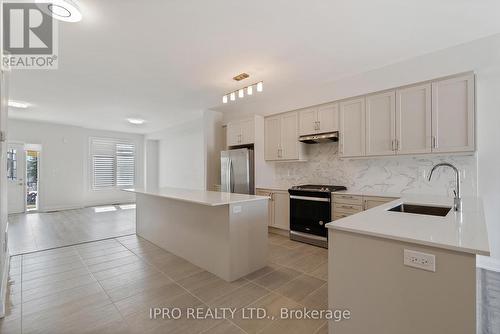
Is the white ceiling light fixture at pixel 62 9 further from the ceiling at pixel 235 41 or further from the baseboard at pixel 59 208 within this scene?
the baseboard at pixel 59 208

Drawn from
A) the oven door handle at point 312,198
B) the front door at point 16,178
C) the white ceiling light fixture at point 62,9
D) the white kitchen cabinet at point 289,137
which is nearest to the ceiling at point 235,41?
the white ceiling light fixture at point 62,9

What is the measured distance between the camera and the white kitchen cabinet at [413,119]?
9.44ft

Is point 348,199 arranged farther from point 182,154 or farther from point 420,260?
point 182,154

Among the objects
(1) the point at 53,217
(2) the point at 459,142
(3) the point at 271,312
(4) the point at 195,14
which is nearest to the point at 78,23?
(4) the point at 195,14

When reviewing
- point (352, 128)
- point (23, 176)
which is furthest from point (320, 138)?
point (23, 176)

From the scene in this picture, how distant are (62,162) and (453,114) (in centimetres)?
934

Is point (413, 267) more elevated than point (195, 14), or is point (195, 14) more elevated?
point (195, 14)

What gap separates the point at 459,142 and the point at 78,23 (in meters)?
4.36

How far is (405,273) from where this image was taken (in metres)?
1.18

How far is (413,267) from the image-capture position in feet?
3.79

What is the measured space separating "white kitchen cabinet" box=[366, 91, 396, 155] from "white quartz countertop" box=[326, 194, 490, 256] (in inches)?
60.9

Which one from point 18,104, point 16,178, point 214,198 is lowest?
point 214,198

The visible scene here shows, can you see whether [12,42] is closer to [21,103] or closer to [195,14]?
[195,14]

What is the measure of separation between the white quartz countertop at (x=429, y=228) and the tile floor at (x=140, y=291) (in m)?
0.96
